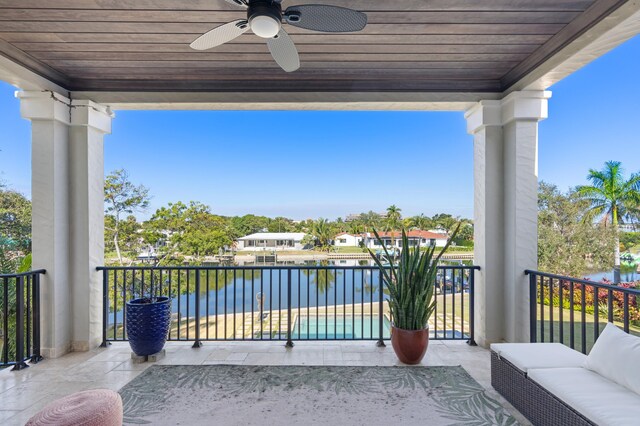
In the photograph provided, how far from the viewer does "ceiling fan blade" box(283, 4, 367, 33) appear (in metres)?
1.73

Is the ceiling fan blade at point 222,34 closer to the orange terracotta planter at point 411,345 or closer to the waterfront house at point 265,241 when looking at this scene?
the orange terracotta planter at point 411,345

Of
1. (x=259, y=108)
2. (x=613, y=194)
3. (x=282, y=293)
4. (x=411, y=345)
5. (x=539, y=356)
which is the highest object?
(x=259, y=108)

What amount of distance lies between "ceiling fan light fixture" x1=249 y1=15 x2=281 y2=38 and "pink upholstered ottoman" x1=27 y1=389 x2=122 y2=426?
2294 mm

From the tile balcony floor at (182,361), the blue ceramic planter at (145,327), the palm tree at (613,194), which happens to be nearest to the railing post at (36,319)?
the tile balcony floor at (182,361)

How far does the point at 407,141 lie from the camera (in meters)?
20.6

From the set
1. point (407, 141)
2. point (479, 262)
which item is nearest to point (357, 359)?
point (479, 262)

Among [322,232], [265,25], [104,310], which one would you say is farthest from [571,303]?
[322,232]

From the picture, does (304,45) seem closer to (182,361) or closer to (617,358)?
(617,358)

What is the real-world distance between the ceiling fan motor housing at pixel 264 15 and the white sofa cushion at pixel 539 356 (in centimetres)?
277

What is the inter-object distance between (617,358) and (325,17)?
265cm

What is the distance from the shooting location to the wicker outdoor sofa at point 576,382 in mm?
1596

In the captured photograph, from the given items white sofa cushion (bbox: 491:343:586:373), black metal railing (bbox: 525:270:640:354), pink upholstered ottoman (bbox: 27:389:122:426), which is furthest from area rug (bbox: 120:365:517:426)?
black metal railing (bbox: 525:270:640:354)

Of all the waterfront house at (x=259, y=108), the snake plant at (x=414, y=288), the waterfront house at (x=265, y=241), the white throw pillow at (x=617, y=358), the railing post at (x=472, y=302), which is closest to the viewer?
the white throw pillow at (x=617, y=358)

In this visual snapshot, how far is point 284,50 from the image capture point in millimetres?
2152
